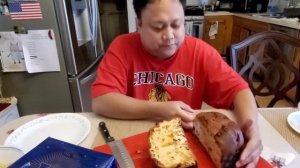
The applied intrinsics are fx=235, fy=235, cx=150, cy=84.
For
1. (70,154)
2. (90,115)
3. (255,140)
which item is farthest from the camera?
Result: (90,115)

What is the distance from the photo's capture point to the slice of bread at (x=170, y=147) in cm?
Answer: 52

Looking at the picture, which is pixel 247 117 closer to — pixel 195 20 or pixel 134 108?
pixel 134 108

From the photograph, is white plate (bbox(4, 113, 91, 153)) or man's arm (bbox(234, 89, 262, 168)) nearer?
man's arm (bbox(234, 89, 262, 168))

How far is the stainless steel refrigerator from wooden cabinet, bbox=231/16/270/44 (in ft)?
6.76

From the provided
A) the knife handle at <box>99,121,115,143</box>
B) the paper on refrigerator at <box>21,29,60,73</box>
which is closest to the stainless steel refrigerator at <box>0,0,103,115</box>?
the paper on refrigerator at <box>21,29,60,73</box>

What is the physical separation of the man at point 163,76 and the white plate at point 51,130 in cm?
9

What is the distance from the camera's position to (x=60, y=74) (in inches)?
63.3

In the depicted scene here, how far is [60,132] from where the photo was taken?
0.74 m

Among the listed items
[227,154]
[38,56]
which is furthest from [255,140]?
[38,56]

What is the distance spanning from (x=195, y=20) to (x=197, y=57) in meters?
2.69

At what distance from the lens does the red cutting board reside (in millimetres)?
570

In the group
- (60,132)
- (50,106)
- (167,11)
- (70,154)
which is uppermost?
(167,11)

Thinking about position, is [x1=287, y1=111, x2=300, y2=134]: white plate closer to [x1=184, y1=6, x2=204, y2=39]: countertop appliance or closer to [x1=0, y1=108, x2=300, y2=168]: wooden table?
[x1=0, y1=108, x2=300, y2=168]: wooden table

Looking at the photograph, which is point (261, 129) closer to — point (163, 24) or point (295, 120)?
point (295, 120)
